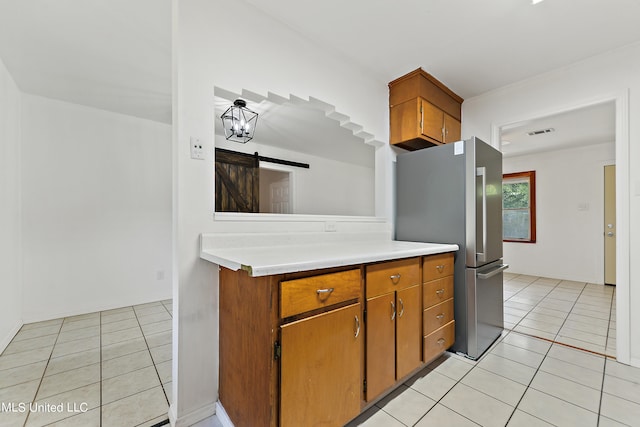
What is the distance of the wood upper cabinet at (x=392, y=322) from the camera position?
1.43 metres

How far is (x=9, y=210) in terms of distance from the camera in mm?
2541

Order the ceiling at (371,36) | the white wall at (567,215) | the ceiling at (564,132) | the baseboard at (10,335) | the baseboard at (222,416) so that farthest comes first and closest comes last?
the white wall at (567,215) → the ceiling at (564,132) → the baseboard at (10,335) → the ceiling at (371,36) → the baseboard at (222,416)

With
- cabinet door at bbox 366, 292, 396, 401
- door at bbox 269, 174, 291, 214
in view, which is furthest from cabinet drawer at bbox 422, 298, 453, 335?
door at bbox 269, 174, 291, 214

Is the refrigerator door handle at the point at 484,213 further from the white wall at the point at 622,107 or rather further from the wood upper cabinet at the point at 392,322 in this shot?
the white wall at the point at 622,107

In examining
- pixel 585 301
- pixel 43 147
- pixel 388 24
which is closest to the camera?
pixel 388 24

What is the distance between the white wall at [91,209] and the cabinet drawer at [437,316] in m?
3.33

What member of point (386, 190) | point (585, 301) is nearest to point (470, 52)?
point (386, 190)

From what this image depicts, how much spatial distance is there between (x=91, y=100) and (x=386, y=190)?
3.42 m

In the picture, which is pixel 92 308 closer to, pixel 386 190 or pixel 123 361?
pixel 123 361

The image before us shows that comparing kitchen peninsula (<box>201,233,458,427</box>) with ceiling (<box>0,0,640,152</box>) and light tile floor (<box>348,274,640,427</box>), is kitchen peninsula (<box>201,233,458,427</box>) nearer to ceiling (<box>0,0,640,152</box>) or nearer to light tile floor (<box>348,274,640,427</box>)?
light tile floor (<box>348,274,640,427</box>)

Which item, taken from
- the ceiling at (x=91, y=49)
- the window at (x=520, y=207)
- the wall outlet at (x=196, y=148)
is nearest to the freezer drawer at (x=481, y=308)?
the wall outlet at (x=196, y=148)

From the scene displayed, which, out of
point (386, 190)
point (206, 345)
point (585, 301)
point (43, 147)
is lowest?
point (585, 301)

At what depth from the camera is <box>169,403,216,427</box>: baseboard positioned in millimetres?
1401

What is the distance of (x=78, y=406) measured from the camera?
5.09ft
